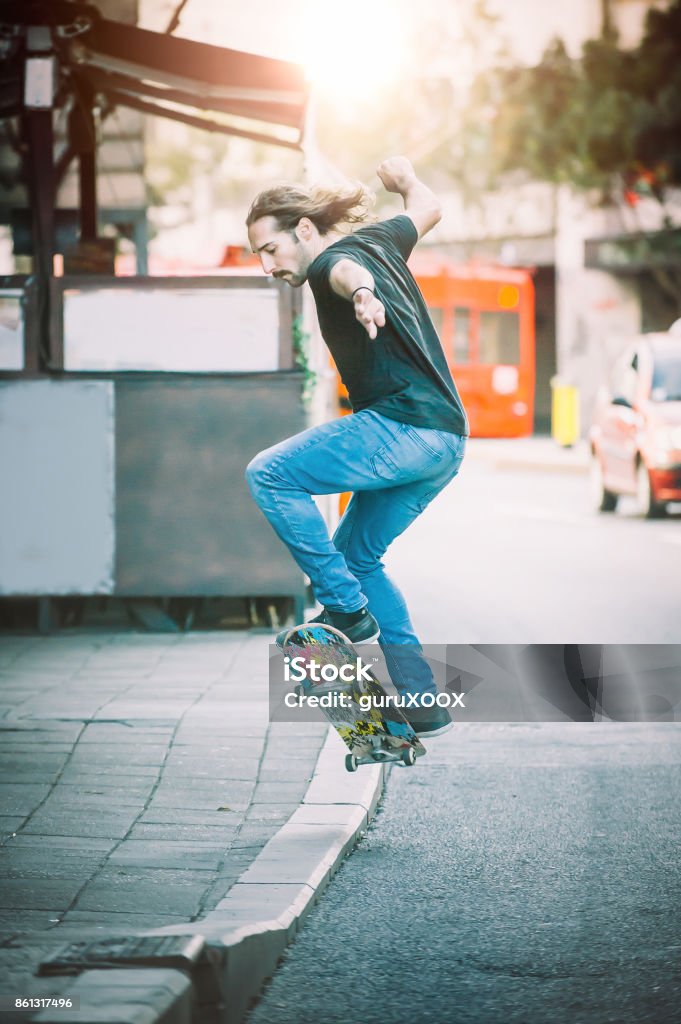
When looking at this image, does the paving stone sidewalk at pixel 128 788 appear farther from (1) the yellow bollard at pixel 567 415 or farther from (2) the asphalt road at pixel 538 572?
(1) the yellow bollard at pixel 567 415

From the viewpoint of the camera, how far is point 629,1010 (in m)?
3.17

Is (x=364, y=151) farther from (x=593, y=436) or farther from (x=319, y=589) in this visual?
(x=319, y=589)

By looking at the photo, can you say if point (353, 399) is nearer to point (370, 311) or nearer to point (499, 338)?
point (370, 311)

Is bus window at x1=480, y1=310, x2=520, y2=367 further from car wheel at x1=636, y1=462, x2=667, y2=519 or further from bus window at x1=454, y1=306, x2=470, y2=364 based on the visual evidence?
car wheel at x1=636, y1=462, x2=667, y2=519

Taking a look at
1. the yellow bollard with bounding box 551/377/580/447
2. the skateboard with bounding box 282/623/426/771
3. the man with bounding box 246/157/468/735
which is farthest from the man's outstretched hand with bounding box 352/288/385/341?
the yellow bollard with bounding box 551/377/580/447

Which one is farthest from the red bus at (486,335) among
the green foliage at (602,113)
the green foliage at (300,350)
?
the green foliage at (300,350)

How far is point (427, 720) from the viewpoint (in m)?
4.80

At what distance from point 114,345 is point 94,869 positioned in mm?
4629

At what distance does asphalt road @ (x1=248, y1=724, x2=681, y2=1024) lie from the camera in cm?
323

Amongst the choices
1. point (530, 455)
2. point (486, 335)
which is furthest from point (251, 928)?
point (486, 335)

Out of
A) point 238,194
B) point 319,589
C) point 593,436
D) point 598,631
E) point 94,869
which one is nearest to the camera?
point 94,869

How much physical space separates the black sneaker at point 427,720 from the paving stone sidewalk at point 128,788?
1.36 feet

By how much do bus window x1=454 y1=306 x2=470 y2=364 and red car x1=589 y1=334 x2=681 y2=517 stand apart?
1195cm

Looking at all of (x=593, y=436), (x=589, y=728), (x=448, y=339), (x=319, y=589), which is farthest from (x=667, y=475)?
(x=448, y=339)
